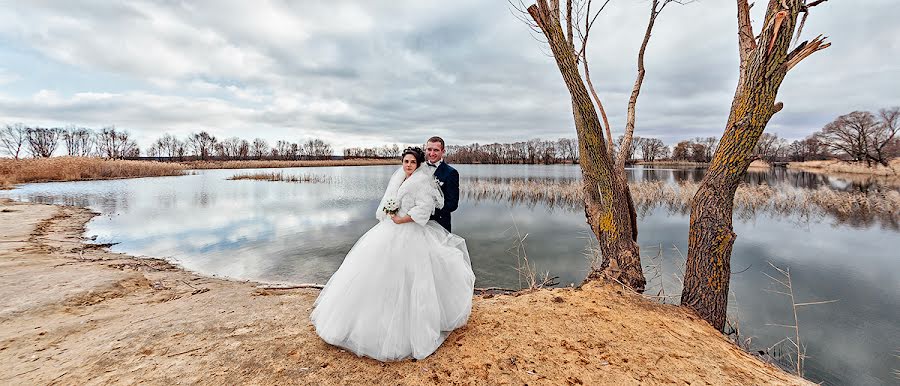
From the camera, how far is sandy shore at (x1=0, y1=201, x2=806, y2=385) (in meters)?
2.52

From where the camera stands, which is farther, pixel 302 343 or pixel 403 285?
pixel 302 343

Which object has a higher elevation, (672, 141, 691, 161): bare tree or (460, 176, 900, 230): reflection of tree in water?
(672, 141, 691, 161): bare tree

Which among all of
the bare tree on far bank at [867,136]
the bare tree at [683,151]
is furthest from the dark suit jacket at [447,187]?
the bare tree at [683,151]

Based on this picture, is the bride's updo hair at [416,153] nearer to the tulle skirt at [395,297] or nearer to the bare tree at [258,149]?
the tulle skirt at [395,297]

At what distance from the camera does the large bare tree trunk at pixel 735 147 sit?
3.35 metres

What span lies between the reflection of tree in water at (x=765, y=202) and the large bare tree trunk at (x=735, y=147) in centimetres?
1042

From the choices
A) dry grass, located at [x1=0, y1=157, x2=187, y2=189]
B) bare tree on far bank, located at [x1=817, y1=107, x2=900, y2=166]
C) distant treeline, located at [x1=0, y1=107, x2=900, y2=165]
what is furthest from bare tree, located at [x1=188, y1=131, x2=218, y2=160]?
bare tree on far bank, located at [x1=817, y1=107, x2=900, y2=166]

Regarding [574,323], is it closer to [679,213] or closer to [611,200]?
[611,200]

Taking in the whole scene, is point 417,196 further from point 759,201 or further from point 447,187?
point 759,201

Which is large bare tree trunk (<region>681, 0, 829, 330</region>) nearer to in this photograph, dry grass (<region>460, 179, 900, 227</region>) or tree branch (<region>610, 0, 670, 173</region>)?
tree branch (<region>610, 0, 670, 173</region>)

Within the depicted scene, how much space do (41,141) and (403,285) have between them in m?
82.7

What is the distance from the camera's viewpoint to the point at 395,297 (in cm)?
279

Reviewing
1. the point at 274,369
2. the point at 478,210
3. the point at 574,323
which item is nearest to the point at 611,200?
the point at 574,323

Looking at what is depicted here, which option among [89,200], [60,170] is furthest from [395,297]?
[60,170]
